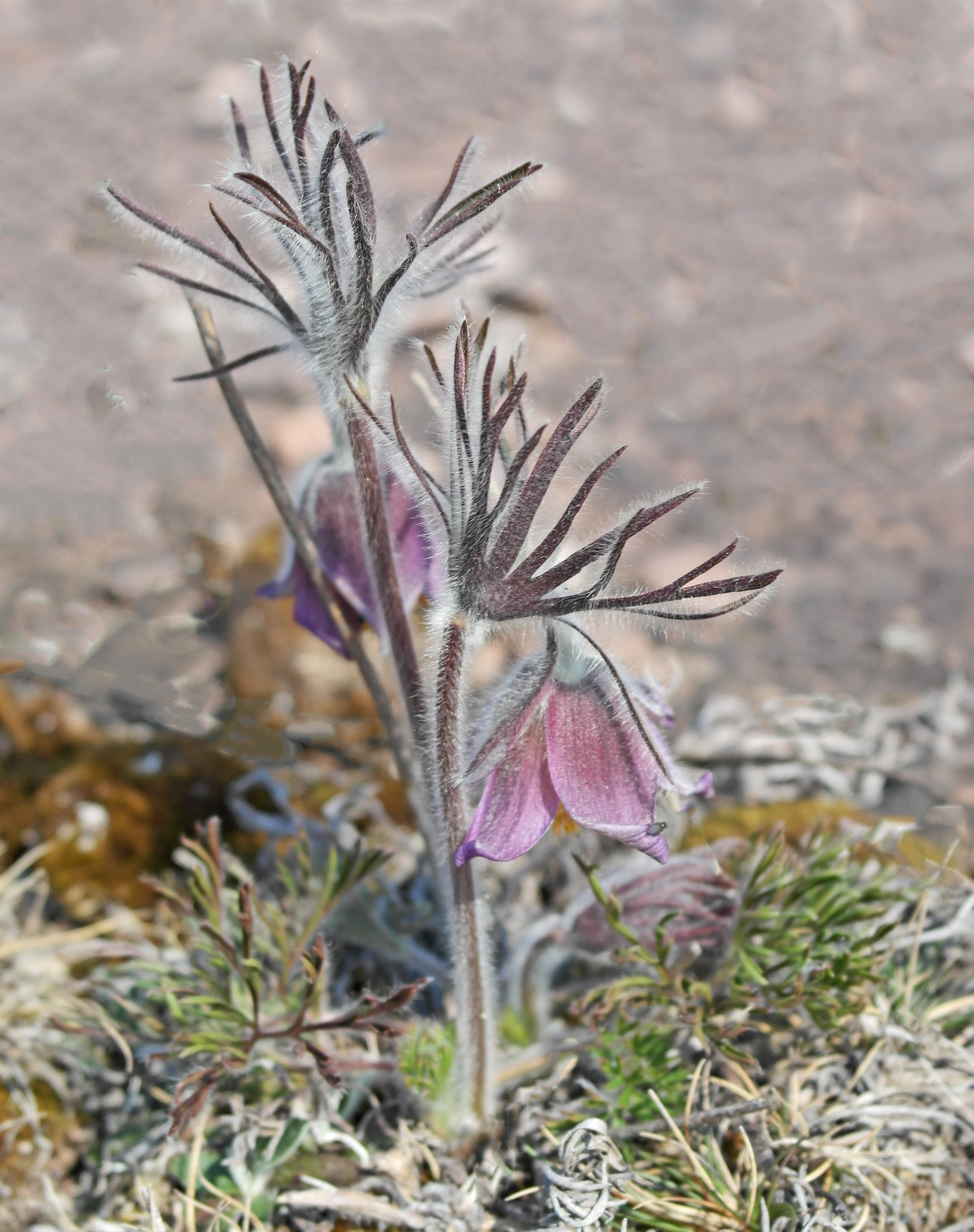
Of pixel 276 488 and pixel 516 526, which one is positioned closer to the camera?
pixel 516 526

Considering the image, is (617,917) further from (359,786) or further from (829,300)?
(829,300)

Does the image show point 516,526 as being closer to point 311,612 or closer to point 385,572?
point 385,572

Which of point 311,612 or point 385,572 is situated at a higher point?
point 385,572

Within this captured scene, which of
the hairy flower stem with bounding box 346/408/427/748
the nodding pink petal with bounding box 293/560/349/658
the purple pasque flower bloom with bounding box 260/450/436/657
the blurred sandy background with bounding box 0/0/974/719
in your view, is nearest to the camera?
the hairy flower stem with bounding box 346/408/427/748

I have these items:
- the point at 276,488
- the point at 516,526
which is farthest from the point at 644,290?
the point at 516,526

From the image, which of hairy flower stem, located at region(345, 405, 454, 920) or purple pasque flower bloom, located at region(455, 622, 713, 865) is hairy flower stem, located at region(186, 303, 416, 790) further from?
purple pasque flower bloom, located at region(455, 622, 713, 865)

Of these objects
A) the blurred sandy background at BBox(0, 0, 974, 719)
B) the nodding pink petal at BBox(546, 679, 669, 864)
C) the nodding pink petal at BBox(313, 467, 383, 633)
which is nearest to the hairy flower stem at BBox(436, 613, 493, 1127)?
the nodding pink petal at BBox(546, 679, 669, 864)

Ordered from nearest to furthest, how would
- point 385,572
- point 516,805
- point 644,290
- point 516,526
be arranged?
point 516,526, point 516,805, point 385,572, point 644,290

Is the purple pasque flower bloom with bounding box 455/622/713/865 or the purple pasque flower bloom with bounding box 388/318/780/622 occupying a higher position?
the purple pasque flower bloom with bounding box 388/318/780/622

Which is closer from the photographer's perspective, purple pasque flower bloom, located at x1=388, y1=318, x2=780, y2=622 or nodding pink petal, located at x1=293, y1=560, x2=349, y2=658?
purple pasque flower bloom, located at x1=388, y1=318, x2=780, y2=622
